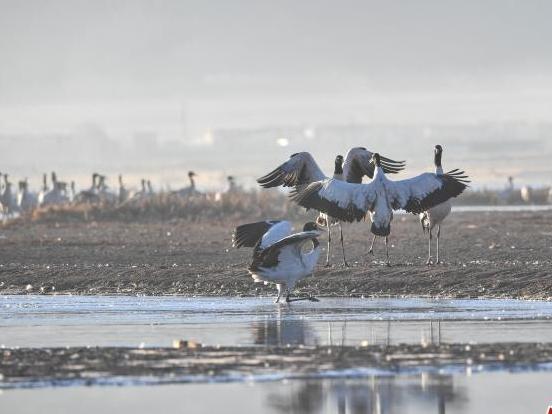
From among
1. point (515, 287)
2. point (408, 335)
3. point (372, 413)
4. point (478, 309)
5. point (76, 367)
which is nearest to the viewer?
point (372, 413)

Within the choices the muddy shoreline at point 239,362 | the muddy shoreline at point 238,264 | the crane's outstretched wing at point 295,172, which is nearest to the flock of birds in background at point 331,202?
the crane's outstretched wing at point 295,172

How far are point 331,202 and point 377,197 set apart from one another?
625 mm

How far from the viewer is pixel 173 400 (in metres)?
10.4

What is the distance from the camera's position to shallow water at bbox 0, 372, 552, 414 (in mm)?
10023

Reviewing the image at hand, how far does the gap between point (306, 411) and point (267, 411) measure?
262 mm

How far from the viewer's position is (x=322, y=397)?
10.5m

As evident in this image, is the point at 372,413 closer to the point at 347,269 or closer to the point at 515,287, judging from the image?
the point at 515,287

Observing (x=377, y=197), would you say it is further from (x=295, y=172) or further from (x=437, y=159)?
(x=437, y=159)

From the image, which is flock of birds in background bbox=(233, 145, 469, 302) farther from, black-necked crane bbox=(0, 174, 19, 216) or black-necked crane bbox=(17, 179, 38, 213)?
black-necked crane bbox=(17, 179, 38, 213)

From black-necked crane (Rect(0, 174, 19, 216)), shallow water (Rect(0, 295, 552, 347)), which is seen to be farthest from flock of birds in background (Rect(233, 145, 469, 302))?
black-necked crane (Rect(0, 174, 19, 216))

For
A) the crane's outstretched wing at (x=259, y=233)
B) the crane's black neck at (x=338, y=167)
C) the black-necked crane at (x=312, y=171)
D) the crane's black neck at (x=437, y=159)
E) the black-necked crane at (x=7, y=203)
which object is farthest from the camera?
the black-necked crane at (x=7, y=203)

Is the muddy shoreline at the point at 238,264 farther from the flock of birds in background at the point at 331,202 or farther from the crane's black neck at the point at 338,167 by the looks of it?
the crane's black neck at the point at 338,167

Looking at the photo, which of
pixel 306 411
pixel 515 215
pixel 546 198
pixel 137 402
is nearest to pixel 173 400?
pixel 137 402

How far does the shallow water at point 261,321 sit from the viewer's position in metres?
14.1
